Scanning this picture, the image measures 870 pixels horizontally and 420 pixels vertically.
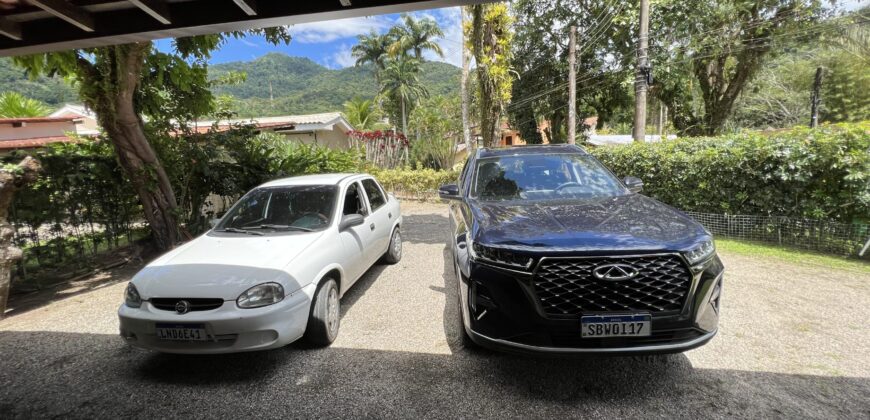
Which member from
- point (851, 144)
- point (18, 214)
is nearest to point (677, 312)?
point (851, 144)

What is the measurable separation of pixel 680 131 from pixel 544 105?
7.41m

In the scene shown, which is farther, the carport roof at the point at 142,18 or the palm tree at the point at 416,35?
the palm tree at the point at 416,35

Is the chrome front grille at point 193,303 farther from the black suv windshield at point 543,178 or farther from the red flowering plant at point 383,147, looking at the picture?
the red flowering plant at point 383,147

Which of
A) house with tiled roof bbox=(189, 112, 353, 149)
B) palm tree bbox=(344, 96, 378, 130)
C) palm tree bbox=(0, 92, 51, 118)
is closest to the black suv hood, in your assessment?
house with tiled roof bbox=(189, 112, 353, 149)

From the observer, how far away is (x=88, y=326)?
4.18 m

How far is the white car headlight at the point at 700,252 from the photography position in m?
2.39

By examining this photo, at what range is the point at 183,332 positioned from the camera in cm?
275

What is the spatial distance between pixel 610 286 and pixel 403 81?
1644 inches

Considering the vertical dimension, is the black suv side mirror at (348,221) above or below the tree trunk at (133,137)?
below

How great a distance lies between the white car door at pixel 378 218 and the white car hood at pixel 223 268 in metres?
1.40

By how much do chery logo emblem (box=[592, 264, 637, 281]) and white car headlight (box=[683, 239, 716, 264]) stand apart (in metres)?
0.39

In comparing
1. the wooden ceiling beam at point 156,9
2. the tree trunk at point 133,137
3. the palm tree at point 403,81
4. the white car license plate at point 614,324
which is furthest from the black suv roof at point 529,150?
the palm tree at point 403,81

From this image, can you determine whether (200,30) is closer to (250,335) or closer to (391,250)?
(250,335)

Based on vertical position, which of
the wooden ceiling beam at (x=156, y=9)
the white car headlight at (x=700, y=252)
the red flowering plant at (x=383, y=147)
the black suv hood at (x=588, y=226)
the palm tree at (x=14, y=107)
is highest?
the palm tree at (x=14, y=107)
